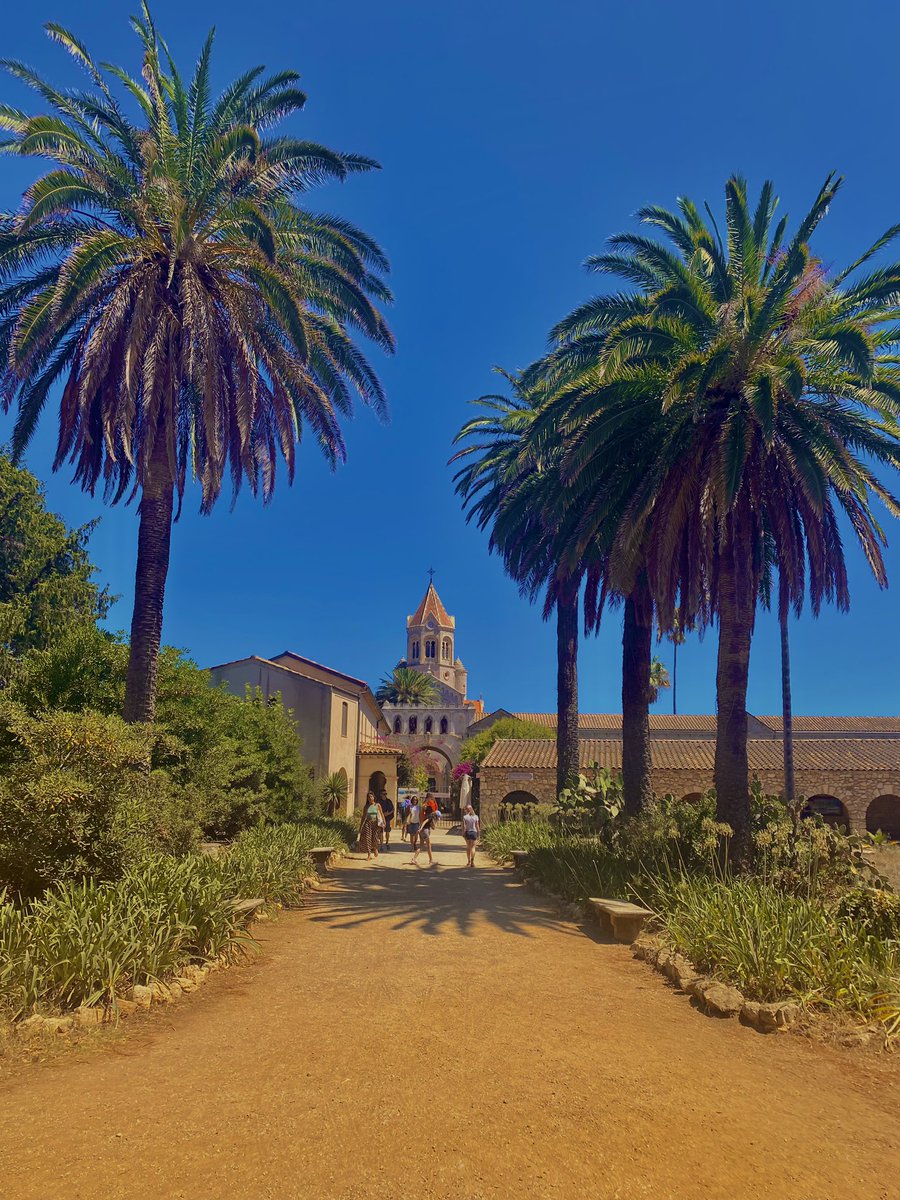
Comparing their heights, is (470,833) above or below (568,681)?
below

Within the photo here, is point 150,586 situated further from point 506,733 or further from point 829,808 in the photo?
point 506,733

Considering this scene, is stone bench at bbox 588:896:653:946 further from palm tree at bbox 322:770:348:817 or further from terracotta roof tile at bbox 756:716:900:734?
terracotta roof tile at bbox 756:716:900:734

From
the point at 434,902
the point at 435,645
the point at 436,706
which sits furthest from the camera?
the point at 435,645

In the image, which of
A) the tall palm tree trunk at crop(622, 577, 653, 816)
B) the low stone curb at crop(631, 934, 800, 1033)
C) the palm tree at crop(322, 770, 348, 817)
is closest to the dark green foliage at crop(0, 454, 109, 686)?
the palm tree at crop(322, 770, 348, 817)

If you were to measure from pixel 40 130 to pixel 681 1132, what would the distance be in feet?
45.7

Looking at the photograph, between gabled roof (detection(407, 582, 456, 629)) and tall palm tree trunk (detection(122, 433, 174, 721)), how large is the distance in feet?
243

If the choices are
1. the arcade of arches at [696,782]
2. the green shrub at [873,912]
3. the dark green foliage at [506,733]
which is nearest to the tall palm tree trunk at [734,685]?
the green shrub at [873,912]

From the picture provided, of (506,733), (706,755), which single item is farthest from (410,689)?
(706,755)

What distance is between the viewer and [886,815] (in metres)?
39.1

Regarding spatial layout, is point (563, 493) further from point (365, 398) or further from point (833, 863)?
point (833, 863)

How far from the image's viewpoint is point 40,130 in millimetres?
11500

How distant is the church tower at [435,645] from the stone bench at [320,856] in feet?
225

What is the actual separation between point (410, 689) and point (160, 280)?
6914 cm

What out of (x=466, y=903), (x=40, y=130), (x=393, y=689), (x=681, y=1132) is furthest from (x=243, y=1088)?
(x=393, y=689)
